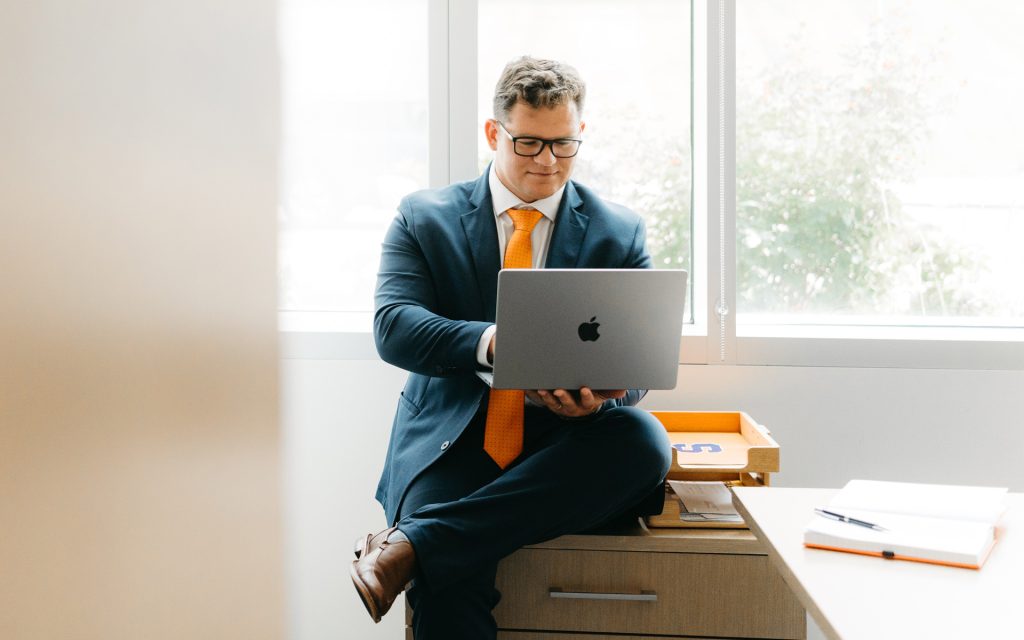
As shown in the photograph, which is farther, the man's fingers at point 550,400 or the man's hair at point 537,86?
the man's hair at point 537,86

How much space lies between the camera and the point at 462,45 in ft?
7.13

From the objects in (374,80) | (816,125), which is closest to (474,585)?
(374,80)

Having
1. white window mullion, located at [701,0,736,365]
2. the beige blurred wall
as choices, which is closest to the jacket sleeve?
white window mullion, located at [701,0,736,365]

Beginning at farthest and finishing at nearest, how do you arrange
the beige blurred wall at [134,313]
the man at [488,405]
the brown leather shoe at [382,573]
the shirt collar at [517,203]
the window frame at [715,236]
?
the window frame at [715,236], the shirt collar at [517,203], the man at [488,405], the brown leather shoe at [382,573], the beige blurred wall at [134,313]

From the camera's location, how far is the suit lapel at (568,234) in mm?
1791

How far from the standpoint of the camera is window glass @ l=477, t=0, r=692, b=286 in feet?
7.36

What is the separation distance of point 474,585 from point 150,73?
1.40 m

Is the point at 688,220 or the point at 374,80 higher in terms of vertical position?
the point at 374,80

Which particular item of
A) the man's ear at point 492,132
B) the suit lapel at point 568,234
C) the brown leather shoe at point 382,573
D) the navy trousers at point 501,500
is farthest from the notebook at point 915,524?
the man's ear at point 492,132

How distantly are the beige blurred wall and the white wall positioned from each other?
6.14 feet

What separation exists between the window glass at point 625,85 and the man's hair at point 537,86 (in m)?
0.42

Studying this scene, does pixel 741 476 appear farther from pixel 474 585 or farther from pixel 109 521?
pixel 109 521

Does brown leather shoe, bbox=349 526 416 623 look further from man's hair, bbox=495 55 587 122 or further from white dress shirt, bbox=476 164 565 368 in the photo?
man's hair, bbox=495 55 587 122

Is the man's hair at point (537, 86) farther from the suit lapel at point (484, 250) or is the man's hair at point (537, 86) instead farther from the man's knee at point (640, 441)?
the man's knee at point (640, 441)
